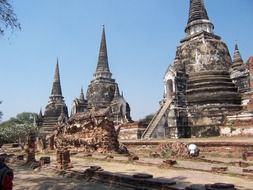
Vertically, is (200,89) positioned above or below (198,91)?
above

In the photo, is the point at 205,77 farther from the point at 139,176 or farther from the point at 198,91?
the point at 139,176

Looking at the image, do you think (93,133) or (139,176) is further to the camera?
(93,133)

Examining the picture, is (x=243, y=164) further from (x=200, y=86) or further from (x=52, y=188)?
(x=200, y=86)

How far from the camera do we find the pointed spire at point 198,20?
2962cm

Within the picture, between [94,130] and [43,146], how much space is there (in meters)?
9.14

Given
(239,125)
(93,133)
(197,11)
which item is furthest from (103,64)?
(93,133)

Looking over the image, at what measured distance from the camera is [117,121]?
122 ft

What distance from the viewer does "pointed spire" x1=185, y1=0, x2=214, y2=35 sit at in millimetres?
29625

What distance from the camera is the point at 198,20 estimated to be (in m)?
30.0

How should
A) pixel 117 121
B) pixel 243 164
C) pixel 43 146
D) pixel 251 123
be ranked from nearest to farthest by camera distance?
pixel 243 164 < pixel 251 123 < pixel 43 146 < pixel 117 121

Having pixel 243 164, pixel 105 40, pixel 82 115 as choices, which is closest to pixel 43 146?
pixel 82 115

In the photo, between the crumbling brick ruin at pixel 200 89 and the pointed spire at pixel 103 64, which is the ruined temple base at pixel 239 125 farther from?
the pointed spire at pixel 103 64

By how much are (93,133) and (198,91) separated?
11.0 metres

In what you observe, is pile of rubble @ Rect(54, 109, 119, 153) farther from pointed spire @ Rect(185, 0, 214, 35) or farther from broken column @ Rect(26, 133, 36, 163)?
pointed spire @ Rect(185, 0, 214, 35)
